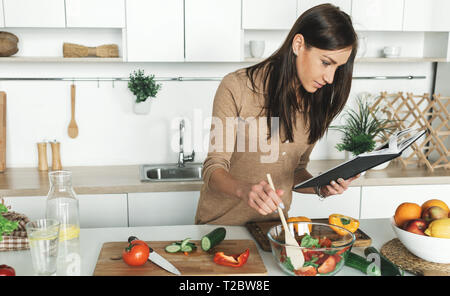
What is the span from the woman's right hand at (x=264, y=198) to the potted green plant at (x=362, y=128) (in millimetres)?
1699

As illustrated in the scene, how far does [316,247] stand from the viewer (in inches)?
48.8

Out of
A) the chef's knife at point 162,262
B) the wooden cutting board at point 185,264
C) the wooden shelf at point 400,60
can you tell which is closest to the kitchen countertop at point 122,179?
the wooden shelf at point 400,60

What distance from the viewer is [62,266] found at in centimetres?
125

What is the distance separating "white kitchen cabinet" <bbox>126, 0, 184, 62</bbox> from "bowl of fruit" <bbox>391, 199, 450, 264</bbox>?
5.59 feet

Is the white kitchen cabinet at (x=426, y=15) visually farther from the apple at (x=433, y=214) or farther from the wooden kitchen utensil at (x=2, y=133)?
the wooden kitchen utensil at (x=2, y=133)

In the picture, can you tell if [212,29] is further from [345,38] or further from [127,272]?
[127,272]

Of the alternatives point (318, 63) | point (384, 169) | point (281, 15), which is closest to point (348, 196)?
point (384, 169)

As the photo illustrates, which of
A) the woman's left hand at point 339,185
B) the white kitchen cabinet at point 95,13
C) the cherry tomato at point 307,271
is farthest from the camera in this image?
the white kitchen cabinet at point 95,13

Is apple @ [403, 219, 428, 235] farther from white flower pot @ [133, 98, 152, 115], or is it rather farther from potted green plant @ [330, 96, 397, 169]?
white flower pot @ [133, 98, 152, 115]

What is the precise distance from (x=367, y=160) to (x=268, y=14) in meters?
1.55

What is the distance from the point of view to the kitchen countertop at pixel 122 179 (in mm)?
2400

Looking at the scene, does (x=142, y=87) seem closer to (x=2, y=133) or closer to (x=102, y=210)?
(x=102, y=210)

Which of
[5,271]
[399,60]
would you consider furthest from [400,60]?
[5,271]

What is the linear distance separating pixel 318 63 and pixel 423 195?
155 centimetres
